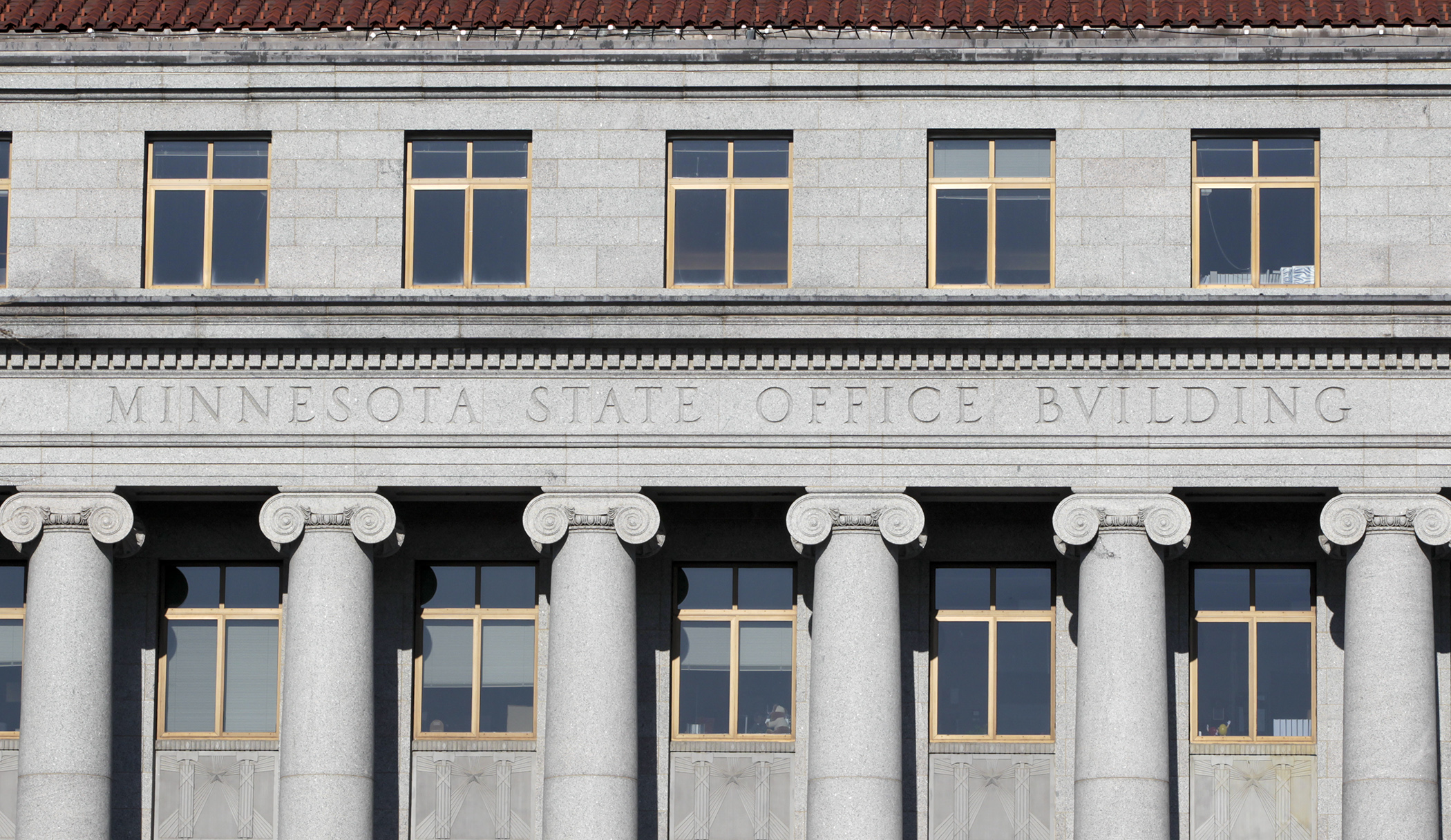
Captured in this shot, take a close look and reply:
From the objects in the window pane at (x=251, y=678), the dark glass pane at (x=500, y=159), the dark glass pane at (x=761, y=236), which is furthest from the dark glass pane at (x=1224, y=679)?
the window pane at (x=251, y=678)

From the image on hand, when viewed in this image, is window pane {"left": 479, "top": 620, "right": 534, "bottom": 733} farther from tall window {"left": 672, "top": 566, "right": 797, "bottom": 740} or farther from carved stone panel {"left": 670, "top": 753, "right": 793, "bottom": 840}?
carved stone panel {"left": 670, "top": 753, "right": 793, "bottom": 840}

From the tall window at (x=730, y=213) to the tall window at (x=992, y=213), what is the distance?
2437 millimetres

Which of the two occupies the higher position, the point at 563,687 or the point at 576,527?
the point at 576,527

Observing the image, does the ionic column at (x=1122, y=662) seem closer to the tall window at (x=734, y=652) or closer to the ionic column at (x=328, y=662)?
the tall window at (x=734, y=652)

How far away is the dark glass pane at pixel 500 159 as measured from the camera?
128 feet

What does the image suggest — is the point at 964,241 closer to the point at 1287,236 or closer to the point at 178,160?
the point at 1287,236

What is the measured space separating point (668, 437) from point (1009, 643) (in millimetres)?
6577

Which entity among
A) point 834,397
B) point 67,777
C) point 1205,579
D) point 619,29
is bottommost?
point 67,777

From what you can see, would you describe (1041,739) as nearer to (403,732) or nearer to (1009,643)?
(1009,643)

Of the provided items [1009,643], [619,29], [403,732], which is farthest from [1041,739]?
[619,29]

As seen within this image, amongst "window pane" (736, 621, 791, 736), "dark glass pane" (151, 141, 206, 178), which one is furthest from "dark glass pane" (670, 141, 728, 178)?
"dark glass pane" (151, 141, 206, 178)

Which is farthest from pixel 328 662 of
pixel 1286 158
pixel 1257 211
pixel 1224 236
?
pixel 1286 158

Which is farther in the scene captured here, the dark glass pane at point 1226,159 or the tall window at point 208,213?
the tall window at point 208,213

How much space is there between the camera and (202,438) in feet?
124
